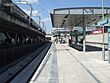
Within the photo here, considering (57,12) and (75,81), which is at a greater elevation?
(57,12)

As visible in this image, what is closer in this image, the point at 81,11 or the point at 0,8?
the point at 0,8

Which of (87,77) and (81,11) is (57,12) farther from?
(87,77)

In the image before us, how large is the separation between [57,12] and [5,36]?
Answer: 13246 millimetres

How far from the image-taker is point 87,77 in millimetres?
13656

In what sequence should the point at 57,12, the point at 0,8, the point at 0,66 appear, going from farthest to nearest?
the point at 57,12 < the point at 0,8 < the point at 0,66

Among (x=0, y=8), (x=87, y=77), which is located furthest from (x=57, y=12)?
(x=87, y=77)

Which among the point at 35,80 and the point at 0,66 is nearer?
the point at 35,80

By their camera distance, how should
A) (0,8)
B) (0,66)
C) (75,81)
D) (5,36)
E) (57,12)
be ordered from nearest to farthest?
(75,81) → (0,66) → (0,8) → (57,12) → (5,36)

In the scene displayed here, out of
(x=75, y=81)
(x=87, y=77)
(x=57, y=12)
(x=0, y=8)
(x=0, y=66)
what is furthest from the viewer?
(x=57, y=12)

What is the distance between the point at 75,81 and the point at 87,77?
4.74 ft

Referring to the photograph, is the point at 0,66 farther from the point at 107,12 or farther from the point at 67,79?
the point at 107,12

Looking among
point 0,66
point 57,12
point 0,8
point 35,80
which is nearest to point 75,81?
point 35,80

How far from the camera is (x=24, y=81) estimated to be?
12539 mm

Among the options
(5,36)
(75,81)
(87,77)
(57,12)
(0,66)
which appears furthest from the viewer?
(5,36)
